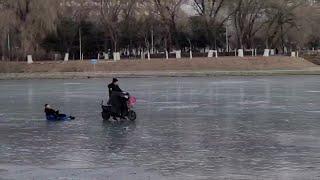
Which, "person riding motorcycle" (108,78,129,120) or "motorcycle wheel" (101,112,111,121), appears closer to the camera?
"person riding motorcycle" (108,78,129,120)

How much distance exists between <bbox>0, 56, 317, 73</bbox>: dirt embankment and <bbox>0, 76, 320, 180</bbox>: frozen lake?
4215 cm

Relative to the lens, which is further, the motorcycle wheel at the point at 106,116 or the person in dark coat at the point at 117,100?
the motorcycle wheel at the point at 106,116

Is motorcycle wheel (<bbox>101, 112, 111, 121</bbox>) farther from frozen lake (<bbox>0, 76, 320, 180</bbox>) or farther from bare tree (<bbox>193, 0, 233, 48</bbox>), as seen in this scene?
bare tree (<bbox>193, 0, 233, 48</bbox>)

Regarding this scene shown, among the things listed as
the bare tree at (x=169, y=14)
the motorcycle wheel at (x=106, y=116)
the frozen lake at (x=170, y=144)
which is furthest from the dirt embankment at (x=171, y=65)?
the motorcycle wheel at (x=106, y=116)

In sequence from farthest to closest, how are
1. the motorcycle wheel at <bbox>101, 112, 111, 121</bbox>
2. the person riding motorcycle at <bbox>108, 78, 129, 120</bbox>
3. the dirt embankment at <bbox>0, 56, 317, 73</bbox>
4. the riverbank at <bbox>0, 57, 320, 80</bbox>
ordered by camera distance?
the dirt embankment at <bbox>0, 56, 317, 73</bbox>
the riverbank at <bbox>0, 57, 320, 80</bbox>
the motorcycle wheel at <bbox>101, 112, 111, 121</bbox>
the person riding motorcycle at <bbox>108, 78, 129, 120</bbox>

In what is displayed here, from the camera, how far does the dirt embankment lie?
213ft

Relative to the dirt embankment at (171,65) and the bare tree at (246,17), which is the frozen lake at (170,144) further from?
the bare tree at (246,17)

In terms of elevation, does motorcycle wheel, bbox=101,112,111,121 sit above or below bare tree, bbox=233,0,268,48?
below

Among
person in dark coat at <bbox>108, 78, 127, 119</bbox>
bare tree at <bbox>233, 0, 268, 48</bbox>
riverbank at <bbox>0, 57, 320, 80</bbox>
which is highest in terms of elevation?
bare tree at <bbox>233, 0, 268, 48</bbox>

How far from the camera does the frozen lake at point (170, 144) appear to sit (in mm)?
9992

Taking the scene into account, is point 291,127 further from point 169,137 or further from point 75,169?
point 75,169

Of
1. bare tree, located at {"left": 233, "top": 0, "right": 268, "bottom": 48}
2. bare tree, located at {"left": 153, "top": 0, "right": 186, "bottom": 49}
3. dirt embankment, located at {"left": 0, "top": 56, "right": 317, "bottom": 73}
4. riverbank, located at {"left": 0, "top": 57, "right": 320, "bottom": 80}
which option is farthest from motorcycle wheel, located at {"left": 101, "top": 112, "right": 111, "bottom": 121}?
bare tree, located at {"left": 153, "top": 0, "right": 186, "bottom": 49}

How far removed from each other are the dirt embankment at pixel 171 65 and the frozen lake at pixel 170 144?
138ft

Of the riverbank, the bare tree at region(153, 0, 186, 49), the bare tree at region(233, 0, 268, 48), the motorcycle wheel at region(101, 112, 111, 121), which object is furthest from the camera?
the bare tree at region(153, 0, 186, 49)
